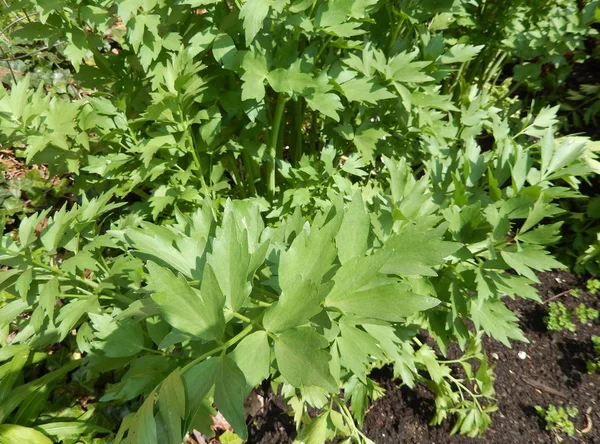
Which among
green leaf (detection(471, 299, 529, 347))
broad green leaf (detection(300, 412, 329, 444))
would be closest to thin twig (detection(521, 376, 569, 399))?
green leaf (detection(471, 299, 529, 347))

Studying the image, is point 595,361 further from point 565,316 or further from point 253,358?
point 253,358

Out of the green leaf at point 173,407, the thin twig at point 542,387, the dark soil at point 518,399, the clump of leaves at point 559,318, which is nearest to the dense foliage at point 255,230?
the green leaf at point 173,407

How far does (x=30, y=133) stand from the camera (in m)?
1.35

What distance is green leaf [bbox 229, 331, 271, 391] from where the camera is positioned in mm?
721

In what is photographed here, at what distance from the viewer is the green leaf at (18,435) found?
117cm

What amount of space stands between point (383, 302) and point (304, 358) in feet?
0.58

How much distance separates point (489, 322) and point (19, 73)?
11.1 ft

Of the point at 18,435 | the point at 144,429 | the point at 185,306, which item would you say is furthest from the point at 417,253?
the point at 18,435

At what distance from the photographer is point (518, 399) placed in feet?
6.19

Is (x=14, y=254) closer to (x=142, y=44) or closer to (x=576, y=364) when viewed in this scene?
(x=142, y=44)

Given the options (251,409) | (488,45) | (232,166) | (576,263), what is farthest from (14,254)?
(576,263)

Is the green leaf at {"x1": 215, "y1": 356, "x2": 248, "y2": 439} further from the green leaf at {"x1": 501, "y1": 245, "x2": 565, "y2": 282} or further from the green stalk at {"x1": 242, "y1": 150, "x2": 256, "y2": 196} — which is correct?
the green stalk at {"x1": 242, "y1": 150, "x2": 256, "y2": 196}

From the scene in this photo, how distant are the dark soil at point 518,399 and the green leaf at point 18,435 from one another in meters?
0.81

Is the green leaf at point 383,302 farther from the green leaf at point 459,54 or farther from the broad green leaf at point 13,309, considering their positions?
the green leaf at point 459,54
